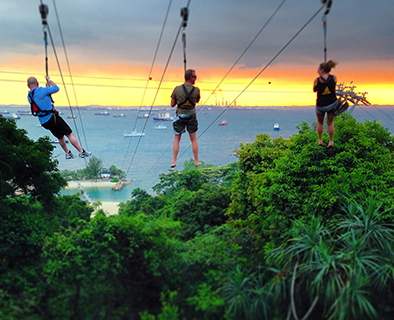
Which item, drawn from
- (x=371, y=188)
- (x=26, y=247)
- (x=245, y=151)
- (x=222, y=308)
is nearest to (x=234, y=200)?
(x=245, y=151)

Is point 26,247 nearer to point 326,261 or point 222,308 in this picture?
point 222,308

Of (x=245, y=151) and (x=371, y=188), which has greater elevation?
(x=245, y=151)

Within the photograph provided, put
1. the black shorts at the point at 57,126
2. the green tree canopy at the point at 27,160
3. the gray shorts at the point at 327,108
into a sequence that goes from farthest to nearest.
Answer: the green tree canopy at the point at 27,160 → the black shorts at the point at 57,126 → the gray shorts at the point at 327,108

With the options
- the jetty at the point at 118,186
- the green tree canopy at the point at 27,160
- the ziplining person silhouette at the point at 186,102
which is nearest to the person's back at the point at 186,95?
the ziplining person silhouette at the point at 186,102

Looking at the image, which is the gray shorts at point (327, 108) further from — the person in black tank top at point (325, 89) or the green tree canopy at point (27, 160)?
the green tree canopy at point (27, 160)

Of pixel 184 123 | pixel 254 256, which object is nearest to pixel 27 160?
pixel 184 123

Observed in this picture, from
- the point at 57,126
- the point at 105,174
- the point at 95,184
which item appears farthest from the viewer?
the point at 105,174

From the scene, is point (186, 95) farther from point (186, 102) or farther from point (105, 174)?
point (105, 174)

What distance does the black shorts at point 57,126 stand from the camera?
26.9ft

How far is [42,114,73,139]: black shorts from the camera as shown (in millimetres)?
8195

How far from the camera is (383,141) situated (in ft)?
39.1

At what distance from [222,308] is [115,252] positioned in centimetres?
313

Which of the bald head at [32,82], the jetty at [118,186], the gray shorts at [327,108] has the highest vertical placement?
the jetty at [118,186]

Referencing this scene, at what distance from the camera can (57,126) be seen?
8.34 meters
